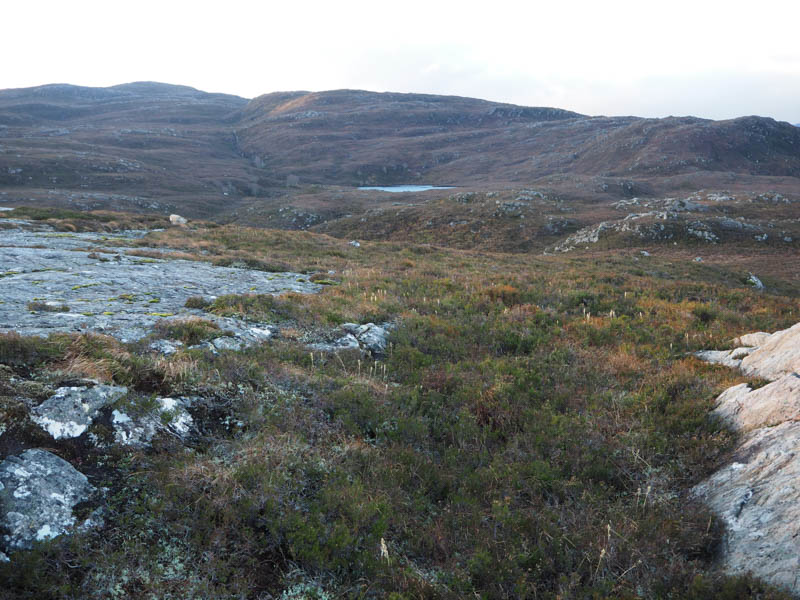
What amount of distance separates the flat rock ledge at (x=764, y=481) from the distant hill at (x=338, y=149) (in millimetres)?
72058

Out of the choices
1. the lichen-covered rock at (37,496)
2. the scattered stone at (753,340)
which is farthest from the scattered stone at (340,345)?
the scattered stone at (753,340)

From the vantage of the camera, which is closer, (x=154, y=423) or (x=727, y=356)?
(x=154, y=423)

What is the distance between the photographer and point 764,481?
15.3 ft

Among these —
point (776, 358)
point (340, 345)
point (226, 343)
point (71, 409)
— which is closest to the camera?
point (71, 409)

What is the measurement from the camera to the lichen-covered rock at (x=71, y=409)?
445cm

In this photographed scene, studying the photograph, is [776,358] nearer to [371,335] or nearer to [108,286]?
[371,335]

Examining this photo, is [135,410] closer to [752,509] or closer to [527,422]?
[527,422]

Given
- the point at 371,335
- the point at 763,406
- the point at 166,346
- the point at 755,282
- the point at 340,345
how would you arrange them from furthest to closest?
the point at 755,282
the point at 371,335
the point at 340,345
the point at 166,346
the point at 763,406

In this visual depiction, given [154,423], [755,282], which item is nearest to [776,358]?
[154,423]

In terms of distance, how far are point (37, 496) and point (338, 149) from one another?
14239 centimetres

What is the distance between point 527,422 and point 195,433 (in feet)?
15.7

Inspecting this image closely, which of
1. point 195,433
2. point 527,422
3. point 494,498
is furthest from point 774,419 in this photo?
point 195,433

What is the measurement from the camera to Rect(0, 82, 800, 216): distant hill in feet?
262

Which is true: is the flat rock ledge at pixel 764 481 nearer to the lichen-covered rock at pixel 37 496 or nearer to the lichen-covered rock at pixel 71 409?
the lichen-covered rock at pixel 37 496
